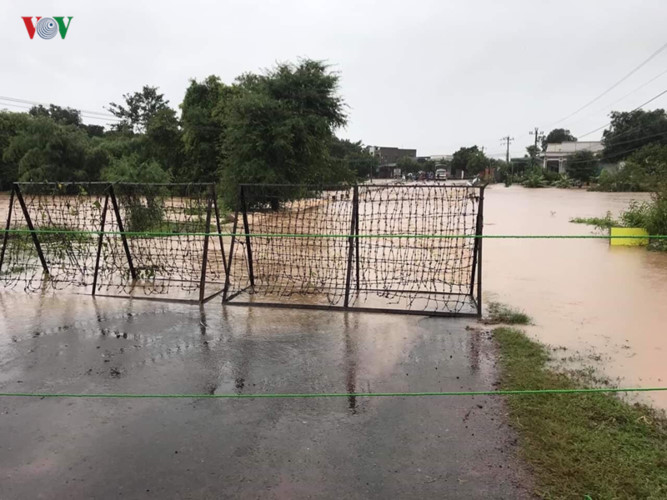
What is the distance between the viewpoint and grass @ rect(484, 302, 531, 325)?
6.19 meters

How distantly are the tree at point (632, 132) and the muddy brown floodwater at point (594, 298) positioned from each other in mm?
60326

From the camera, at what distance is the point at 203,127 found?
29922 mm

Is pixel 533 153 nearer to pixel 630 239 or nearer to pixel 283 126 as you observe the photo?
pixel 283 126

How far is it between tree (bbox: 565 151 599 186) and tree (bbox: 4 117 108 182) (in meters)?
54.6

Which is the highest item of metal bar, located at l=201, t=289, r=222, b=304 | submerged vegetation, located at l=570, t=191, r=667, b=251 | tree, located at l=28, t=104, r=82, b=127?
tree, located at l=28, t=104, r=82, b=127

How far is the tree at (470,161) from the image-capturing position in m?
89.4

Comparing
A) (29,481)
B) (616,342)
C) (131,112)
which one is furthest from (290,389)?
(131,112)

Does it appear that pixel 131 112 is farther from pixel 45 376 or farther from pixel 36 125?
pixel 45 376

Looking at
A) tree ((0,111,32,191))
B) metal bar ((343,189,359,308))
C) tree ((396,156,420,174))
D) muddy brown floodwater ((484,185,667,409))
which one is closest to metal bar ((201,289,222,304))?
metal bar ((343,189,359,308))

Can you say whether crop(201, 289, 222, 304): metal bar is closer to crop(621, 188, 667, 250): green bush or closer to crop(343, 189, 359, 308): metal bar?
crop(343, 189, 359, 308): metal bar

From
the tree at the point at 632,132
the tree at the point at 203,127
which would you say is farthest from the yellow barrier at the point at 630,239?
the tree at the point at 632,132

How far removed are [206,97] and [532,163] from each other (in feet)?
224

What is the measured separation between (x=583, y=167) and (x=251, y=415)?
2651 inches

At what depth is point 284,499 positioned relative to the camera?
111 inches
